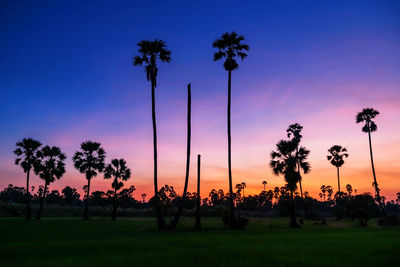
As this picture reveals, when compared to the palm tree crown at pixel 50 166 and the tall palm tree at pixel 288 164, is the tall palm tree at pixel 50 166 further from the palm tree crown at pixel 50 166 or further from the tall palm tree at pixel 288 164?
the tall palm tree at pixel 288 164

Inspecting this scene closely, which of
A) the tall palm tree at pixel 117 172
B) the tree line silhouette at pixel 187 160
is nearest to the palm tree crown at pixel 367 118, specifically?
the tree line silhouette at pixel 187 160

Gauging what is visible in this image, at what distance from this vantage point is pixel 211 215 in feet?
303

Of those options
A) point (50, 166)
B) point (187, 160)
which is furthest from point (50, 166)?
point (187, 160)

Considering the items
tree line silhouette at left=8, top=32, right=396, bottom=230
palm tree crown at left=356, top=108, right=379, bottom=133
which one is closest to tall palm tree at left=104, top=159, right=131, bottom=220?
tree line silhouette at left=8, top=32, right=396, bottom=230

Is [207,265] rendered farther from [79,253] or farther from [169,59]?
[169,59]

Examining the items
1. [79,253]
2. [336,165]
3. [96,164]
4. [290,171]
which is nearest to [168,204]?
[96,164]

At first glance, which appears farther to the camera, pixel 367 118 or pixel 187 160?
pixel 367 118

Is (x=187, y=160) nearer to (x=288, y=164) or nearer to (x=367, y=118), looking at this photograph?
(x=288, y=164)

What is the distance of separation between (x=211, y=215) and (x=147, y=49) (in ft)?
210

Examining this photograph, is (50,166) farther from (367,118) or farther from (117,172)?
(367,118)

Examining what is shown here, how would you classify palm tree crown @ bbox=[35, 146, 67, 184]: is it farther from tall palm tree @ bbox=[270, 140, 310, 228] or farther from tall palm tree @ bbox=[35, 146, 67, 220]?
tall palm tree @ bbox=[270, 140, 310, 228]

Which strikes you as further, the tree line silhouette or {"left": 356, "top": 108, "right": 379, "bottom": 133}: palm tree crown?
{"left": 356, "top": 108, "right": 379, "bottom": 133}: palm tree crown

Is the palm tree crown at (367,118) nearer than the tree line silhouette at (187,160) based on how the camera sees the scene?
No

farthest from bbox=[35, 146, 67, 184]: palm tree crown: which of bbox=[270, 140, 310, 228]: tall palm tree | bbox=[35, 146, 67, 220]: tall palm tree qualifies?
bbox=[270, 140, 310, 228]: tall palm tree
